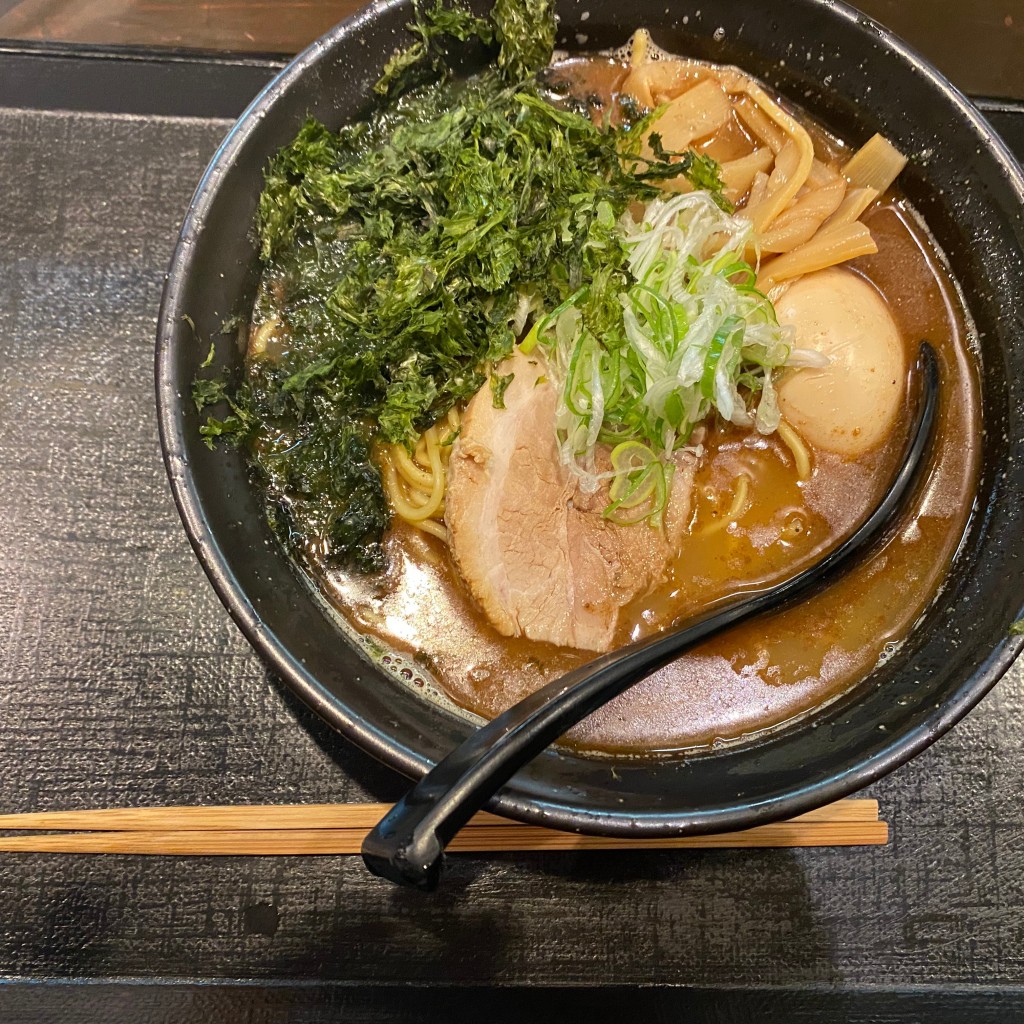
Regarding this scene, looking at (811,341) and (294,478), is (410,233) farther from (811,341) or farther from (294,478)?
(811,341)

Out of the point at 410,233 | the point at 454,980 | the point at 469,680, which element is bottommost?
the point at 454,980

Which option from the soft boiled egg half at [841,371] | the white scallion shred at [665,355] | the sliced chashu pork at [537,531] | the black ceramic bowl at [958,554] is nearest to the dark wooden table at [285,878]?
the black ceramic bowl at [958,554]

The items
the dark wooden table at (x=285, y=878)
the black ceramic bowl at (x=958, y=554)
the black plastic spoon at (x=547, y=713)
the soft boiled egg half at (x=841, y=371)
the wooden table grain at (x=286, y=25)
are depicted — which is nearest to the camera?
the black plastic spoon at (x=547, y=713)

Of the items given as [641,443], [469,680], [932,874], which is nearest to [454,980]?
[469,680]

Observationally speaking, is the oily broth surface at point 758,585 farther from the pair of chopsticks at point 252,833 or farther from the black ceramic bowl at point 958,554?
the pair of chopsticks at point 252,833

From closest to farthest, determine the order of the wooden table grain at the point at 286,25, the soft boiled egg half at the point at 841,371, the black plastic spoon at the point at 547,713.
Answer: the black plastic spoon at the point at 547,713 → the soft boiled egg half at the point at 841,371 → the wooden table grain at the point at 286,25

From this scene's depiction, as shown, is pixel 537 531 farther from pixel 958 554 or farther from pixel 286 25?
pixel 286 25

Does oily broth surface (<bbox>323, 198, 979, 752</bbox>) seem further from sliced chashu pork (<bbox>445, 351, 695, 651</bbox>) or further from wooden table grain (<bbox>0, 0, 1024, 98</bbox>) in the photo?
wooden table grain (<bbox>0, 0, 1024, 98</bbox>)
